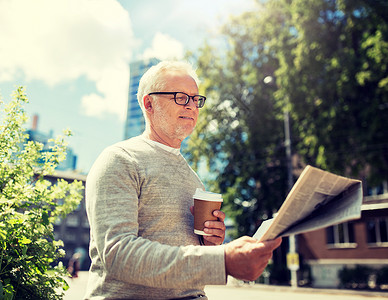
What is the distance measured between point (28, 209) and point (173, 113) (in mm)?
1134

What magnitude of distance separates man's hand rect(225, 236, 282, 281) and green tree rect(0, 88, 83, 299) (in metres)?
1.17

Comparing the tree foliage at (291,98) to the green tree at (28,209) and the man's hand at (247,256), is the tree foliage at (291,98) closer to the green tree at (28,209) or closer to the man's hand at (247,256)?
the green tree at (28,209)

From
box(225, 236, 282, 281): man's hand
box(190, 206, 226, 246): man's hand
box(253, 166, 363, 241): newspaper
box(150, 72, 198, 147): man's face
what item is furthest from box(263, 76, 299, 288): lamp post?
box(225, 236, 282, 281): man's hand

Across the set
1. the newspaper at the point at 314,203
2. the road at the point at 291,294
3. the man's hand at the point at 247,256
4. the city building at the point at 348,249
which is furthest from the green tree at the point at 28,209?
the city building at the point at 348,249

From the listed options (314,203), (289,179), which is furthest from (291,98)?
(314,203)

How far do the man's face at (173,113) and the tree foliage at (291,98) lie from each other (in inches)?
511

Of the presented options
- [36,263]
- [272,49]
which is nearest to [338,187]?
[36,263]

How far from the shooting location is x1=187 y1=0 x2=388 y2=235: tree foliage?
13953 mm

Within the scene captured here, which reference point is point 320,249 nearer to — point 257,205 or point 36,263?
point 257,205

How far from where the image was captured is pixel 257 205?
19719 millimetres

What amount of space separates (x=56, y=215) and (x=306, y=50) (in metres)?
14.8

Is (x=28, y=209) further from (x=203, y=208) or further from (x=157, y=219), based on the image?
(x=203, y=208)

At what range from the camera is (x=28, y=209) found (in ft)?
7.49

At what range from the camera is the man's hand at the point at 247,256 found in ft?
4.30
